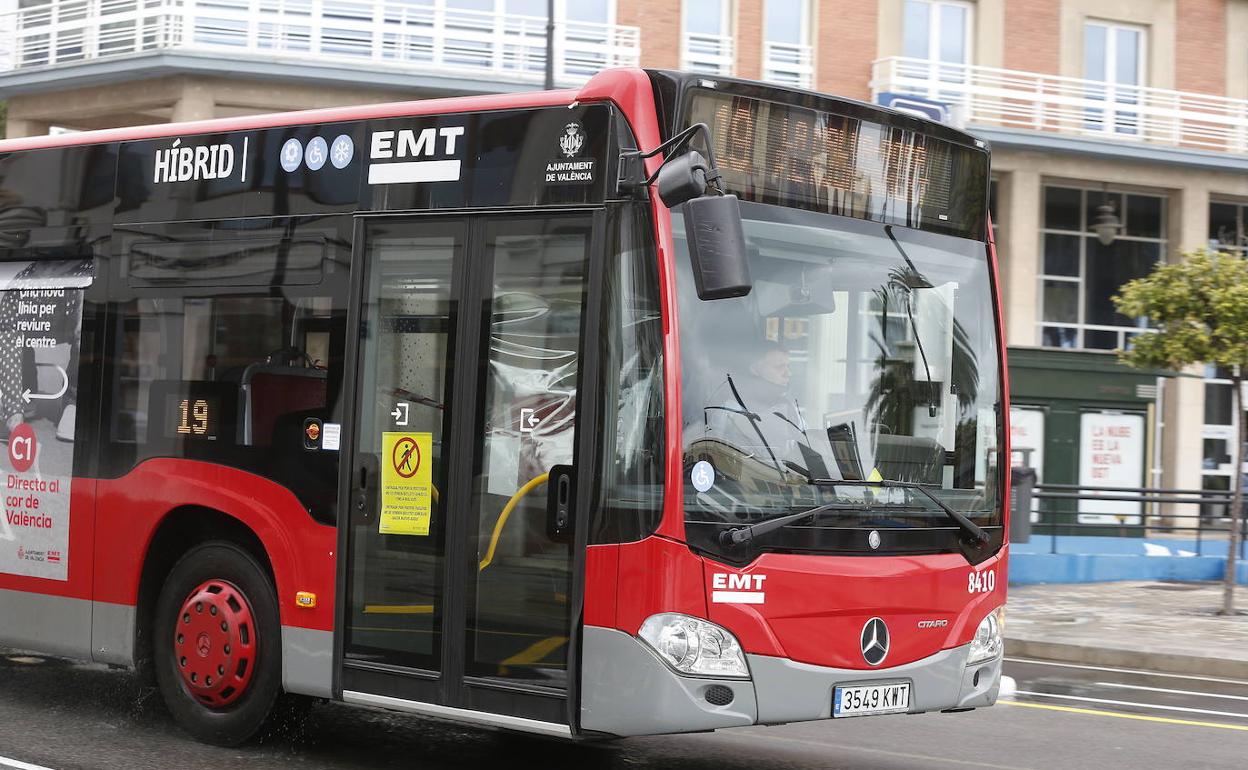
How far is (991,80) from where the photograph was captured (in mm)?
26672

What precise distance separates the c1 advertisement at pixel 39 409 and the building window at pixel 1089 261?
22365mm

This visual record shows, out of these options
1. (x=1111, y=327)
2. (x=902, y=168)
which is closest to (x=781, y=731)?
(x=902, y=168)

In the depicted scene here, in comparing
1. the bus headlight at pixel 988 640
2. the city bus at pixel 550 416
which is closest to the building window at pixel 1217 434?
the bus headlight at pixel 988 640

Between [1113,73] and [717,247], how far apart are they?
2458cm

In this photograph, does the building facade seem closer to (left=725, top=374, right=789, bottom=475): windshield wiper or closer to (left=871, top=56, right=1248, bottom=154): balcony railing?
(left=871, top=56, right=1248, bottom=154): balcony railing

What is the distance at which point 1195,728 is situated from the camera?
9008 millimetres

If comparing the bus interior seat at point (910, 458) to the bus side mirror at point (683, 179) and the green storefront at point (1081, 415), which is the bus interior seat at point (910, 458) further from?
the green storefront at point (1081, 415)

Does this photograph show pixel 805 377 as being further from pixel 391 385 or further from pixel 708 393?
pixel 391 385

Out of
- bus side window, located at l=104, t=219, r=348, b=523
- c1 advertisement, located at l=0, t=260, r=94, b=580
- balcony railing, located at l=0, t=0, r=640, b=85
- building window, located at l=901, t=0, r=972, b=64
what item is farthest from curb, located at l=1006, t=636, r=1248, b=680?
building window, located at l=901, t=0, r=972, b=64

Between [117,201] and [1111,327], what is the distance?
23.5 meters

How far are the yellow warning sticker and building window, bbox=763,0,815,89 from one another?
65.2 ft

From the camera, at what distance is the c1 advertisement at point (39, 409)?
26.0 feet

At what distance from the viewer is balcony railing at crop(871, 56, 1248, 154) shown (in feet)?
85.9

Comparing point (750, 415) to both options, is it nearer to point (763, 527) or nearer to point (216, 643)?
point (763, 527)
